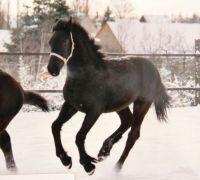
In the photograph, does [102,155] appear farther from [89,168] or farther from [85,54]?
[85,54]

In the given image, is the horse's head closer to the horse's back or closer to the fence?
the horse's back

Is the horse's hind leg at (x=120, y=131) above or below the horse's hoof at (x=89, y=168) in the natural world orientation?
above

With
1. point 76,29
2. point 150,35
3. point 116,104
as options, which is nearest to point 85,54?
point 76,29

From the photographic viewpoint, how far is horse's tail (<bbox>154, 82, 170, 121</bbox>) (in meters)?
5.17

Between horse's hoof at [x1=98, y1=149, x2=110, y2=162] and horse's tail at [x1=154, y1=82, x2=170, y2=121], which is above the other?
horse's tail at [x1=154, y1=82, x2=170, y2=121]

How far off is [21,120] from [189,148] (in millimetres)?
3891

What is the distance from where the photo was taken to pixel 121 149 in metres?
5.79

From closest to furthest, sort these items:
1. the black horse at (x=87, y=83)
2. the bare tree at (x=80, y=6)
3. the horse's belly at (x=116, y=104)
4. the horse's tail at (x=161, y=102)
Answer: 1. the black horse at (x=87, y=83)
2. the horse's belly at (x=116, y=104)
3. the horse's tail at (x=161, y=102)
4. the bare tree at (x=80, y=6)

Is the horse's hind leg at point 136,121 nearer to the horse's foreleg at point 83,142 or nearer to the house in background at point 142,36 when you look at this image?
the horse's foreleg at point 83,142

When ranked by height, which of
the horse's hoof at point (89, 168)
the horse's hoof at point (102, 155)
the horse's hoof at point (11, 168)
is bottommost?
the horse's hoof at point (11, 168)

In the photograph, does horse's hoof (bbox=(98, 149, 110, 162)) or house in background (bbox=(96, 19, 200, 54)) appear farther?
house in background (bbox=(96, 19, 200, 54))

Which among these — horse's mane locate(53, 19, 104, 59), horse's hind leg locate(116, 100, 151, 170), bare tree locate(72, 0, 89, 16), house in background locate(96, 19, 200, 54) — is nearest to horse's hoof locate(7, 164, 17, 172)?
horse's hind leg locate(116, 100, 151, 170)

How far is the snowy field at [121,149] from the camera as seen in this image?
4.34 meters

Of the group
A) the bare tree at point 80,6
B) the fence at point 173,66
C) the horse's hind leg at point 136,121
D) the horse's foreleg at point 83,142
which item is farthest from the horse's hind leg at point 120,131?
the bare tree at point 80,6
